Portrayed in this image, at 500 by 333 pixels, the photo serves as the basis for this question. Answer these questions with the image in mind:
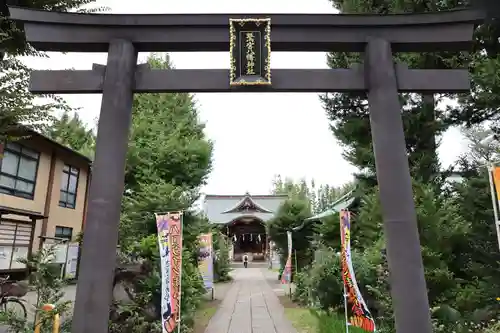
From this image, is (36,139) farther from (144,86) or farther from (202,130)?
(144,86)

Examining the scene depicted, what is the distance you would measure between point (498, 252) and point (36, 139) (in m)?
17.7

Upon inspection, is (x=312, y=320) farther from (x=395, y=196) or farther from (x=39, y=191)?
(x=39, y=191)

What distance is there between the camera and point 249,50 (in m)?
5.26

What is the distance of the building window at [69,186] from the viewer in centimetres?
1894

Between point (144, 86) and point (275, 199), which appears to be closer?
point (144, 86)

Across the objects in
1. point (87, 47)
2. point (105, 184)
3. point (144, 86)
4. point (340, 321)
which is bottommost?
point (340, 321)

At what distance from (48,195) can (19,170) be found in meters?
2.12

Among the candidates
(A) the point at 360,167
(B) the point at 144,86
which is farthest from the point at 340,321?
(B) the point at 144,86

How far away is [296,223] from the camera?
19.6 metres

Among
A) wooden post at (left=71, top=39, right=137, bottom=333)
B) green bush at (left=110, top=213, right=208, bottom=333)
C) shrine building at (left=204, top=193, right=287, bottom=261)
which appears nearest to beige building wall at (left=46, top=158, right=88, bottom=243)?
green bush at (left=110, top=213, right=208, bottom=333)

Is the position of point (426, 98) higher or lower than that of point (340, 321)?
higher

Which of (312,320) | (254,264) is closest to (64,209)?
(312,320)

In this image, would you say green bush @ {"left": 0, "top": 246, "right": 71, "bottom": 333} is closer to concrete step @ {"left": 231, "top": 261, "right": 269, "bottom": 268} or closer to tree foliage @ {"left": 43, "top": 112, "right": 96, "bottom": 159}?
tree foliage @ {"left": 43, "top": 112, "right": 96, "bottom": 159}

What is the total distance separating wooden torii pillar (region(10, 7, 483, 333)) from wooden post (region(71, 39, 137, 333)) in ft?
0.05
